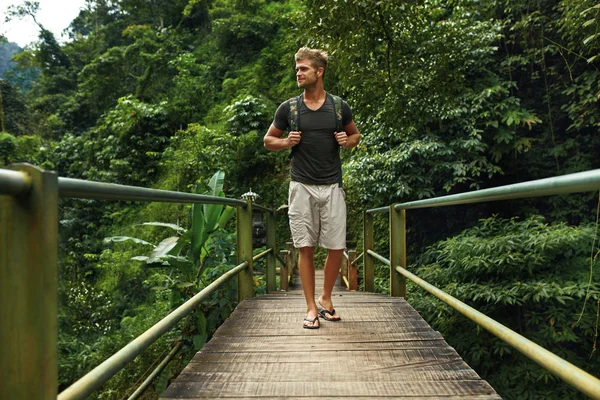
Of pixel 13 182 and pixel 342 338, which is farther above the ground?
pixel 13 182

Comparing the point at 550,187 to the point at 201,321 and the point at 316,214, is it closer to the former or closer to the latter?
the point at 316,214

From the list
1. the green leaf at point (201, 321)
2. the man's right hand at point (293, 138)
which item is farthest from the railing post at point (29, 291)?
the green leaf at point (201, 321)

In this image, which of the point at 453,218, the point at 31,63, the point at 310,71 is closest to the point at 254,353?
the point at 310,71

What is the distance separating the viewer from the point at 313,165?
Result: 10.6 ft

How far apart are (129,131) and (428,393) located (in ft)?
55.2

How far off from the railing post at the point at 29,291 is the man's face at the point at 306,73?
2.30 meters

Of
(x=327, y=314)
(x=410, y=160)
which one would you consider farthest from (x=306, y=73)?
(x=410, y=160)

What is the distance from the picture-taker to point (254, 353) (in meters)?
2.54

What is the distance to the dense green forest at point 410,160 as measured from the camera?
491cm

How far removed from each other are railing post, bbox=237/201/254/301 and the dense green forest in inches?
4.9

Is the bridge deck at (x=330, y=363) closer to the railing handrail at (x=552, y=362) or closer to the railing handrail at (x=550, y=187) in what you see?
the railing handrail at (x=552, y=362)

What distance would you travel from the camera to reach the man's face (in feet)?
10.4

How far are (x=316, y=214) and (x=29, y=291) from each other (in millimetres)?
2433

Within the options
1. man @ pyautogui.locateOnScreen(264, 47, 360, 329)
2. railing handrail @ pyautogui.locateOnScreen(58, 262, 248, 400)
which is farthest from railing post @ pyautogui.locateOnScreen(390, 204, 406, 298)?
railing handrail @ pyautogui.locateOnScreen(58, 262, 248, 400)
